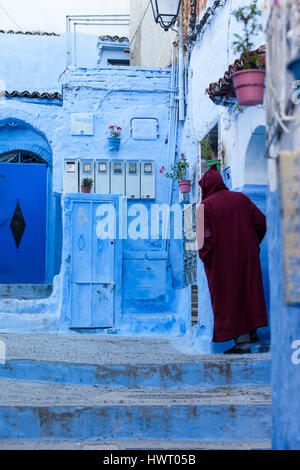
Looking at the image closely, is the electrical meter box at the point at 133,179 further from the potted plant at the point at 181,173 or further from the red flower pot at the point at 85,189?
the red flower pot at the point at 85,189

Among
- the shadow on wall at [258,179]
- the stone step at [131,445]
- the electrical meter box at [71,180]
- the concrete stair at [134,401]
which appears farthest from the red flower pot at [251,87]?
the electrical meter box at [71,180]

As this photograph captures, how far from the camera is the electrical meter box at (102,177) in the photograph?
938cm

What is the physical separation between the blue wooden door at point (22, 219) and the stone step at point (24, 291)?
3.83 feet

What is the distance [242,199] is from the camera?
223 inches

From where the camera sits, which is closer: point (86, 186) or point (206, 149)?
point (206, 149)

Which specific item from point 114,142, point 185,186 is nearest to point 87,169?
point 114,142

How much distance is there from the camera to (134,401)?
4.30 metres

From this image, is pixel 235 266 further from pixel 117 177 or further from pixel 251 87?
pixel 117 177

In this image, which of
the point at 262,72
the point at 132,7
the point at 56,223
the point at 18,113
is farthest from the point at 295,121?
the point at 132,7

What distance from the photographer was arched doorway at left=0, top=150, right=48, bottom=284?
11172 mm

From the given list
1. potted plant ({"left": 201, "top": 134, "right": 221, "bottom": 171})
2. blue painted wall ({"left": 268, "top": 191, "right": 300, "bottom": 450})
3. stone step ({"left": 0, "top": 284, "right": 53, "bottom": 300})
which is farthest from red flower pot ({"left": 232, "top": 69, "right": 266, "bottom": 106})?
stone step ({"left": 0, "top": 284, "right": 53, "bottom": 300})

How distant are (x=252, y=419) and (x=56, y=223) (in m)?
7.68

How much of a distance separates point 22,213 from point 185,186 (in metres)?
3.78

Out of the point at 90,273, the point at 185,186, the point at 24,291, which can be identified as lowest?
the point at 24,291
